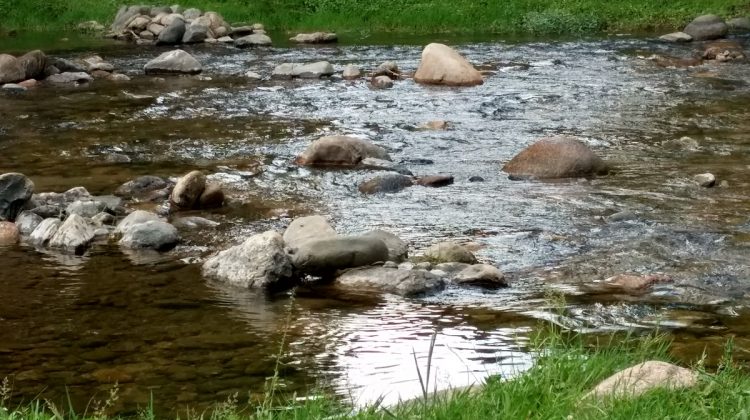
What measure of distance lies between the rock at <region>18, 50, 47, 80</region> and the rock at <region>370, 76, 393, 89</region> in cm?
639

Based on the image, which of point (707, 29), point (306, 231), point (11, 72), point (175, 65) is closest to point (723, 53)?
point (707, 29)

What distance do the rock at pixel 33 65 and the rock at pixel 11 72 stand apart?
0.06 m

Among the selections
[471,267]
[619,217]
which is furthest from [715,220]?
[471,267]

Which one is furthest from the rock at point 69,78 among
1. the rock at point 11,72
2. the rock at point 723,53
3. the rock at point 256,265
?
the rock at point 256,265

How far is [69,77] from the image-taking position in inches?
806

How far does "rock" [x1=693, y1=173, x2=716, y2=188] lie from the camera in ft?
36.1

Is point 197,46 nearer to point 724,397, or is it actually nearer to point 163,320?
point 163,320

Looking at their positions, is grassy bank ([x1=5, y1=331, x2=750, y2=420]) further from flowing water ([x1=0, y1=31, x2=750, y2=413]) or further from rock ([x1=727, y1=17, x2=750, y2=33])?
rock ([x1=727, y1=17, x2=750, y2=33])

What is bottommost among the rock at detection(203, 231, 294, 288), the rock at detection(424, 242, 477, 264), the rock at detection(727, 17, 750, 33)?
the rock at detection(727, 17, 750, 33)

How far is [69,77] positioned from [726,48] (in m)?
13.3

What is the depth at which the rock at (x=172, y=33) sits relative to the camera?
27.1 meters

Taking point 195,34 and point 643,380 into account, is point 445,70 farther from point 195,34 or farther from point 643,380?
point 643,380

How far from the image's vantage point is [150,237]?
9.20 meters

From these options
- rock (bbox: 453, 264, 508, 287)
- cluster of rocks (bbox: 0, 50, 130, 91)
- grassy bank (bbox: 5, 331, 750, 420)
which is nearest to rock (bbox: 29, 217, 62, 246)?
rock (bbox: 453, 264, 508, 287)
